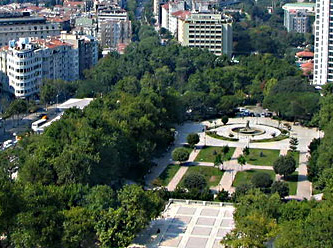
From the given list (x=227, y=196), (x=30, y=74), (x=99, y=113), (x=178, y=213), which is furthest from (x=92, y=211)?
(x=30, y=74)

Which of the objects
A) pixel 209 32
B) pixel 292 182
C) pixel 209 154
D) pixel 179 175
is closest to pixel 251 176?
pixel 292 182

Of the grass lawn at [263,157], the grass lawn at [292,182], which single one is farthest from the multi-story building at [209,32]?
the grass lawn at [292,182]

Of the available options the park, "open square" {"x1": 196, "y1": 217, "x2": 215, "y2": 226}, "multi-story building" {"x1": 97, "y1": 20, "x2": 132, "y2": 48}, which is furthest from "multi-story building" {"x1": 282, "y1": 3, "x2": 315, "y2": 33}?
"open square" {"x1": 196, "y1": 217, "x2": 215, "y2": 226}

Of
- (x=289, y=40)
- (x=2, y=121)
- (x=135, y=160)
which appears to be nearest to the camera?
(x=135, y=160)

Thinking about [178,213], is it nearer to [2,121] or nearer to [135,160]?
[135,160]

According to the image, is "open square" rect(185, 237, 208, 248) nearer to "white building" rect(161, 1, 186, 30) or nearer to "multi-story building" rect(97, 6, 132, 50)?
"multi-story building" rect(97, 6, 132, 50)

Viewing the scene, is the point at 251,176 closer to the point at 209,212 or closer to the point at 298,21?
the point at 209,212
